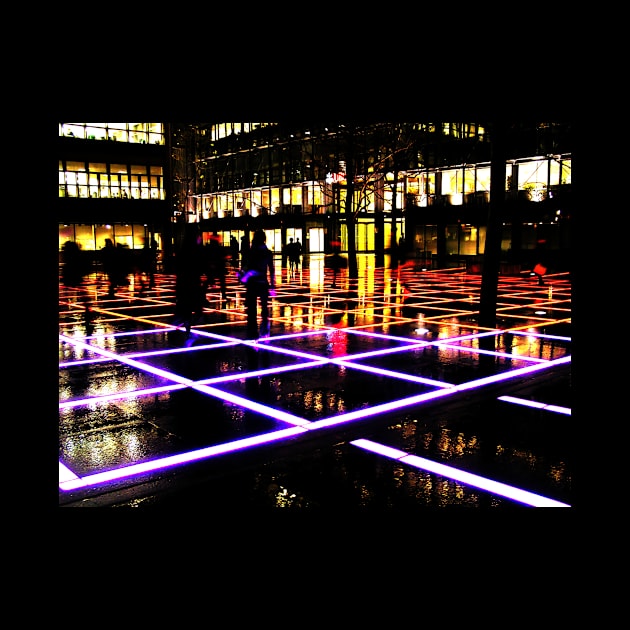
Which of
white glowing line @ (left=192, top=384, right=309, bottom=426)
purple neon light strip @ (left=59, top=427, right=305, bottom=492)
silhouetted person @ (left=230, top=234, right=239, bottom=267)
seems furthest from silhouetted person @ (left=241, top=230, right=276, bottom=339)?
silhouetted person @ (left=230, top=234, right=239, bottom=267)

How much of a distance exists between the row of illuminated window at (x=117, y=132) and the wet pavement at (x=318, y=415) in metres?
35.3

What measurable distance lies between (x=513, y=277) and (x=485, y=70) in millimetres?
27205

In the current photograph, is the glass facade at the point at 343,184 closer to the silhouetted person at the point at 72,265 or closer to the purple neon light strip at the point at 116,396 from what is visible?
the silhouetted person at the point at 72,265

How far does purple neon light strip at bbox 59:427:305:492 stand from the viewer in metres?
5.27

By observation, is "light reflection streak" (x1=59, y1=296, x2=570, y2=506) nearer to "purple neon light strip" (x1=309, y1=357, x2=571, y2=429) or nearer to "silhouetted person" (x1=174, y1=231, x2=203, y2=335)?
"purple neon light strip" (x1=309, y1=357, x2=571, y2=429)

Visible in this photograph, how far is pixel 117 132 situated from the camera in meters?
47.6

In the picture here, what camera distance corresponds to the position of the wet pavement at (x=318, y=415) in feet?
16.5

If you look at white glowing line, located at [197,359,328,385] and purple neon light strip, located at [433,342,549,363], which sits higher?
purple neon light strip, located at [433,342,549,363]

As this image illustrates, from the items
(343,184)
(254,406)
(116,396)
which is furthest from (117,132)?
(254,406)

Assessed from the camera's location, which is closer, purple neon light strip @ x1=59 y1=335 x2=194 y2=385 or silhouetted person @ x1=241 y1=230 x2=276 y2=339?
purple neon light strip @ x1=59 y1=335 x2=194 y2=385

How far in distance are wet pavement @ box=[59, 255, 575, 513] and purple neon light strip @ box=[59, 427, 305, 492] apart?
25mm

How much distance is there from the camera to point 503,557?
3.06 meters
